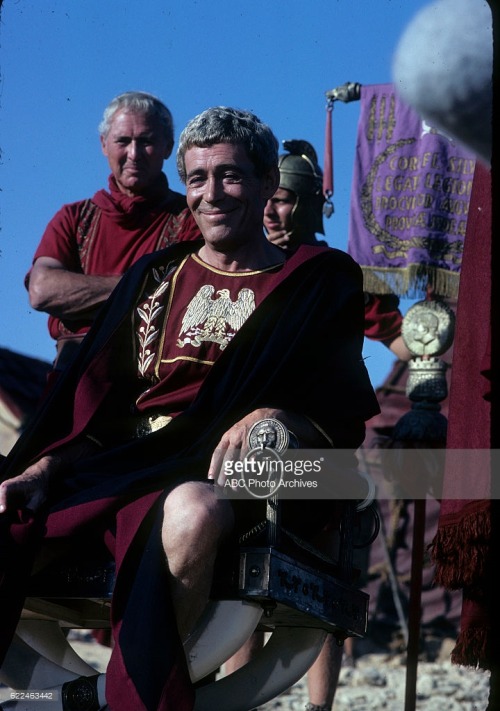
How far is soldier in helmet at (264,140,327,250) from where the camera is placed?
458 cm

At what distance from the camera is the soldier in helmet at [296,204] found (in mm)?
4578

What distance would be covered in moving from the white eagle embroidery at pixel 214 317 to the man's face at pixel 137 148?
1.18m

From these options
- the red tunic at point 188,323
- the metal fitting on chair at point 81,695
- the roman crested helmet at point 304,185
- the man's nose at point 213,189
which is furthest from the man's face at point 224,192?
the roman crested helmet at point 304,185

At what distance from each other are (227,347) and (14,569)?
699mm

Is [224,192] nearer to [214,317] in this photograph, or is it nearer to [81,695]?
[214,317]

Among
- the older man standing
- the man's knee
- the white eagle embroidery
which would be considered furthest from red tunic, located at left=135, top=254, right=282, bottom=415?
the older man standing

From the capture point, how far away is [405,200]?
5.38 m

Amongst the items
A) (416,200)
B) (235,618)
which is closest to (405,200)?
(416,200)

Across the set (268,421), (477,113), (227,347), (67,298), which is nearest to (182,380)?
(227,347)

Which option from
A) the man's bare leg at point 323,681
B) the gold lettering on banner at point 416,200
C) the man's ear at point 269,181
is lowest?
the man's bare leg at point 323,681

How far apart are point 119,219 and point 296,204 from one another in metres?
0.78

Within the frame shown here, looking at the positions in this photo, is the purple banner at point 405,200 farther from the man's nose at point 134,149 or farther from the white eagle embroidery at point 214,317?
the white eagle embroidery at point 214,317

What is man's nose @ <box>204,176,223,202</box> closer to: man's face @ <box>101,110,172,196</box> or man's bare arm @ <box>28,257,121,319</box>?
man's bare arm @ <box>28,257,121,319</box>

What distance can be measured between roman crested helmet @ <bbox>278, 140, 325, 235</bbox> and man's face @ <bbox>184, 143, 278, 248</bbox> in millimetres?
1504
